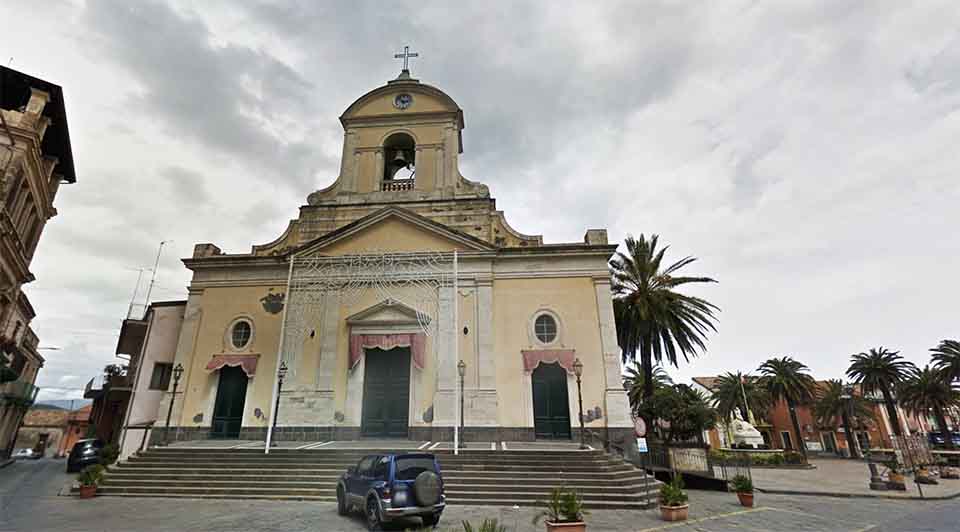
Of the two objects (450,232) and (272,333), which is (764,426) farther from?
(272,333)

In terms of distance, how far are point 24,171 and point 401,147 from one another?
14.0 m

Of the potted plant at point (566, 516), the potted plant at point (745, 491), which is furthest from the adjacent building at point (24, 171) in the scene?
the potted plant at point (745, 491)

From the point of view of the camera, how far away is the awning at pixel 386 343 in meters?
17.0

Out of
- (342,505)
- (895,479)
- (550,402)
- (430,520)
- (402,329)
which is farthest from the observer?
(402,329)

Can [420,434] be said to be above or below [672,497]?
above

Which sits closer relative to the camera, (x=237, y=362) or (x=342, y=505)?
(x=342, y=505)

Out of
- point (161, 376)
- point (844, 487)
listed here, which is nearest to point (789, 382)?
point (844, 487)

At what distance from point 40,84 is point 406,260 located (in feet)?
49.6

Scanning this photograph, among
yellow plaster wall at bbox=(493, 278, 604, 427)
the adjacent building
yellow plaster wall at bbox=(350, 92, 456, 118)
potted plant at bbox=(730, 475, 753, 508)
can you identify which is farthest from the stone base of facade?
yellow plaster wall at bbox=(350, 92, 456, 118)

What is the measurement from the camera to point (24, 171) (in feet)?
52.0

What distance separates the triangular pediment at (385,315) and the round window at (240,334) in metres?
4.33

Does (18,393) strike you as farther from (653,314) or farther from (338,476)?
(653,314)

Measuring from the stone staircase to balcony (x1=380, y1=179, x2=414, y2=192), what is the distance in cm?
1140

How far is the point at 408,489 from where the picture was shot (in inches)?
327
